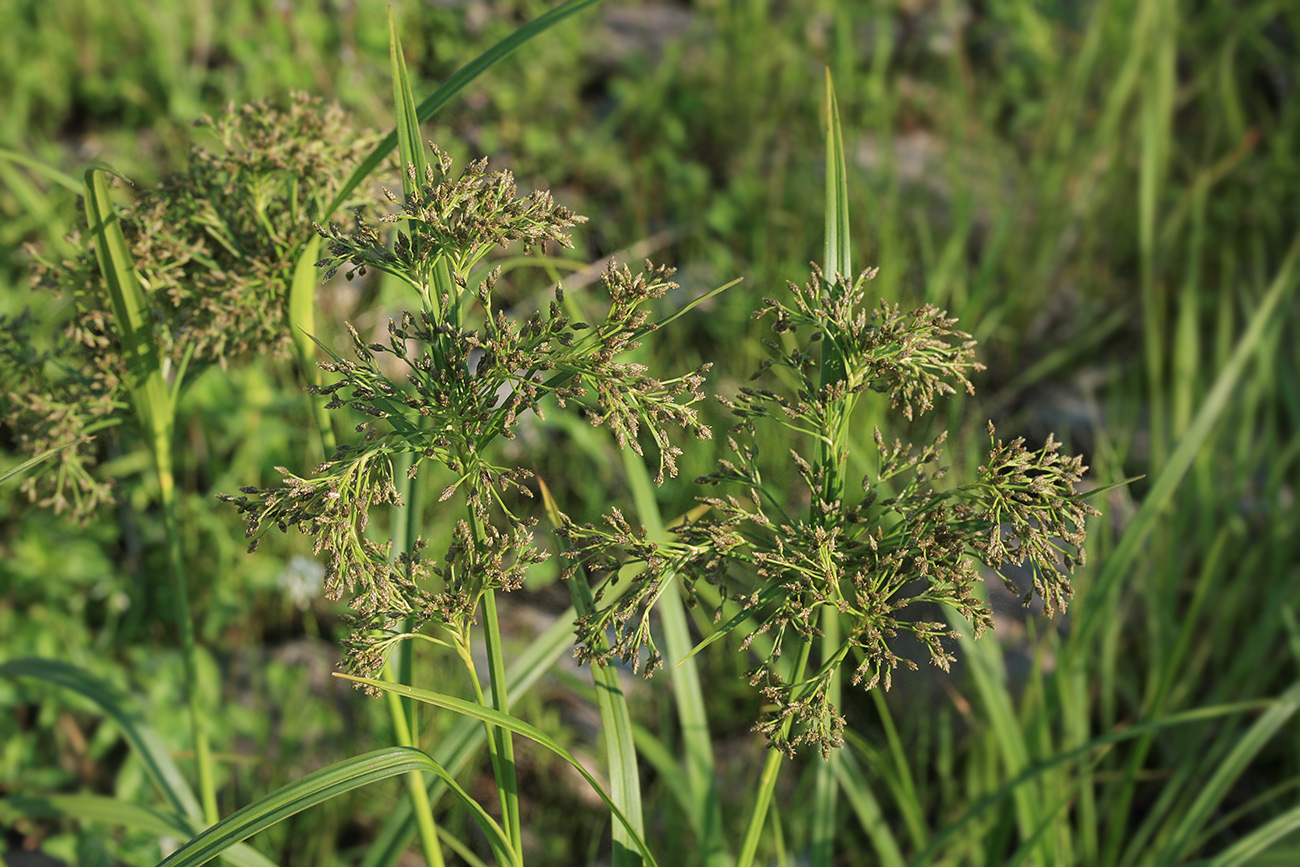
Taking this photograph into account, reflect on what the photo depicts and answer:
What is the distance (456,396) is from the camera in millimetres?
925

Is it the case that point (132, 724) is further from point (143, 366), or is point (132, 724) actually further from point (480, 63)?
point (480, 63)

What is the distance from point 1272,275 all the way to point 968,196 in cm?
126

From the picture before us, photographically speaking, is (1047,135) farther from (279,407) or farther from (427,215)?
(427,215)

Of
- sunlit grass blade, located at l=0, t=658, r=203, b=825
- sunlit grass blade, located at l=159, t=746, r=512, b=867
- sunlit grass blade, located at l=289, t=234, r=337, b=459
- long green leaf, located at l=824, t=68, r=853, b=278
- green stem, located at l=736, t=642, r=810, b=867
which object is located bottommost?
green stem, located at l=736, t=642, r=810, b=867

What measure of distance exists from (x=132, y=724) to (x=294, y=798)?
99 centimetres

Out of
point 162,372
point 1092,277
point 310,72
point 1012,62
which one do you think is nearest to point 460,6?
point 310,72

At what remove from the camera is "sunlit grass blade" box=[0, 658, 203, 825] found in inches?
65.1

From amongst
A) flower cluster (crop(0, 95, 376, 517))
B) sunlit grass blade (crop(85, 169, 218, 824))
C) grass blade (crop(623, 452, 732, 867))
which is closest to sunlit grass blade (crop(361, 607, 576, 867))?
grass blade (crop(623, 452, 732, 867))

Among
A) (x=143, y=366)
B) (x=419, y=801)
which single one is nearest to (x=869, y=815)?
(x=419, y=801)

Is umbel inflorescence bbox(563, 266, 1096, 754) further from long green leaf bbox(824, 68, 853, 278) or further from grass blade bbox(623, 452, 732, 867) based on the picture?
grass blade bbox(623, 452, 732, 867)

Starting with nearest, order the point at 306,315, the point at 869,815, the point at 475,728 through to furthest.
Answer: the point at 306,315 → the point at 475,728 → the point at 869,815

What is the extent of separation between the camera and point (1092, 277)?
398 centimetres

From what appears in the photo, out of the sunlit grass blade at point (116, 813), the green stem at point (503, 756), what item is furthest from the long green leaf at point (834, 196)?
the sunlit grass blade at point (116, 813)

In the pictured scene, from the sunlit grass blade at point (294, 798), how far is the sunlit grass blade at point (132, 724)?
833 millimetres
